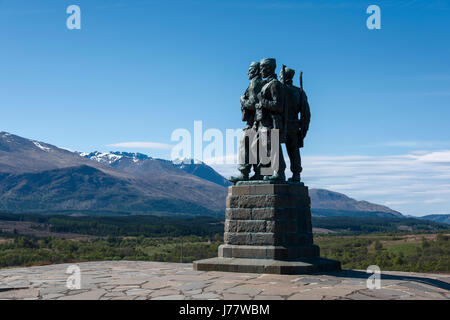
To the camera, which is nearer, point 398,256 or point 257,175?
point 257,175

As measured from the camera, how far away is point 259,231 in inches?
438

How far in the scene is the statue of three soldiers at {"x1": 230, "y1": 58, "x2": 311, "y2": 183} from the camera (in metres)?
11.7

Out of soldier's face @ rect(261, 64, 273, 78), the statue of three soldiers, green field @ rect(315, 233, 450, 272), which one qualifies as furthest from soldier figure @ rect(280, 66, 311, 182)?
green field @ rect(315, 233, 450, 272)

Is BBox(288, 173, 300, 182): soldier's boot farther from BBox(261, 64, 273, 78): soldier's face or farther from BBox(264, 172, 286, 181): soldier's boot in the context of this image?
BBox(261, 64, 273, 78): soldier's face

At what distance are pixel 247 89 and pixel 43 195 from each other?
201 m

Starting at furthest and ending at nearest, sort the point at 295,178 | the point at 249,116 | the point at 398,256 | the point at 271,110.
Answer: the point at 398,256, the point at 249,116, the point at 295,178, the point at 271,110

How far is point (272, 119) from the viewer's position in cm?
1191

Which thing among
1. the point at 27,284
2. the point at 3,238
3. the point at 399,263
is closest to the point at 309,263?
the point at 27,284

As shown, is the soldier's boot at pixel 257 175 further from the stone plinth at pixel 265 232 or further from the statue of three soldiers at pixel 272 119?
the stone plinth at pixel 265 232

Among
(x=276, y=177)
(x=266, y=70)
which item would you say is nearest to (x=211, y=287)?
(x=276, y=177)

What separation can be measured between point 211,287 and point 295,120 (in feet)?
16.8

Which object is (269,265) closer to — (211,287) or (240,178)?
(211,287)
